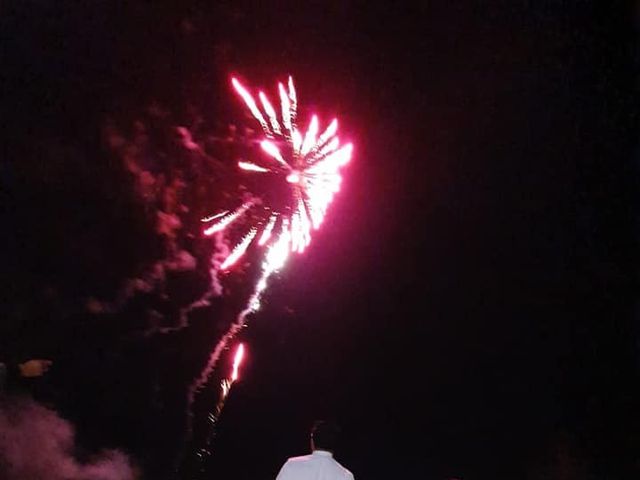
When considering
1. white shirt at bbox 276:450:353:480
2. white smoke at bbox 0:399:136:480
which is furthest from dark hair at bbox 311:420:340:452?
white smoke at bbox 0:399:136:480

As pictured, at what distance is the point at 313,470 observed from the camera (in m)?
4.18

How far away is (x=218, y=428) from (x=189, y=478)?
6.68 metres

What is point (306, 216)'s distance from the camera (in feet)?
32.9

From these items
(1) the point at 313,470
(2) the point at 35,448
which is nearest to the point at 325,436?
(1) the point at 313,470

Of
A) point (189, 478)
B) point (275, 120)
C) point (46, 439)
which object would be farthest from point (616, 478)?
point (46, 439)

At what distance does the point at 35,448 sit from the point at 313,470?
13.8 meters

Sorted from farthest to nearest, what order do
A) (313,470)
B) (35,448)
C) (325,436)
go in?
(35,448), (325,436), (313,470)

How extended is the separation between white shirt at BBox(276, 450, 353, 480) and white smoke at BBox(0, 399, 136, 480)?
13.2 metres

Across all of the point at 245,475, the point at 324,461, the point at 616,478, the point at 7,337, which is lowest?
the point at 324,461

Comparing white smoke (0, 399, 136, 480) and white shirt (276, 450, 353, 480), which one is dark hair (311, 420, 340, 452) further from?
white smoke (0, 399, 136, 480)

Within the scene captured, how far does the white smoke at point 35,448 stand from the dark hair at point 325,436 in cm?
1315

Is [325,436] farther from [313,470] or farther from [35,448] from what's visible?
[35,448]

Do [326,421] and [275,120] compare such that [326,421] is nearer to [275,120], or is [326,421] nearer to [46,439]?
[275,120]

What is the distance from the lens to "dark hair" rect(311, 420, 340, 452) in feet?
14.3
